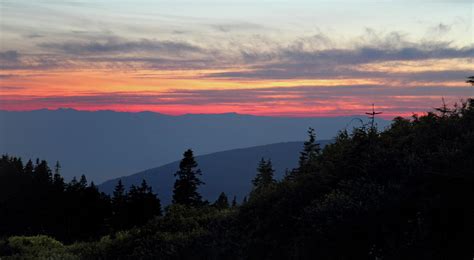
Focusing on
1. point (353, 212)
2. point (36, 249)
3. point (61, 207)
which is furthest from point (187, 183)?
point (353, 212)

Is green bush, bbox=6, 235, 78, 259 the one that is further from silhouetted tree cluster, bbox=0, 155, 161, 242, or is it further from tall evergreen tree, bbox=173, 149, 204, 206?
silhouetted tree cluster, bbox=0, 155, 161, 242

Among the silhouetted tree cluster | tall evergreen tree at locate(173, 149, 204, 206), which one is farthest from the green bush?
the silhouetted tree cluster

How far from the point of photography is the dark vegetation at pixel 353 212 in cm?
877

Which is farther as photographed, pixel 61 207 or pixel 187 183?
pixel 61 207

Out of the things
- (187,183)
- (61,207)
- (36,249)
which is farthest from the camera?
(61,207)

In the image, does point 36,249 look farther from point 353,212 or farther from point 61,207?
point 61,207

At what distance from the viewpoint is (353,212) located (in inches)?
382

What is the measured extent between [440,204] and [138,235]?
339 inches

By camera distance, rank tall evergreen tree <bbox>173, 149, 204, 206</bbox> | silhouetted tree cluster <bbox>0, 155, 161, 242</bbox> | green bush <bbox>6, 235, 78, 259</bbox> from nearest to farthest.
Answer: green bush <bbox>6, 235, 78, 259</bbox>
tall evergreen tree <bbox>173, 149, 204, 206</bbox>
silhouetted tree cluster <bbox>0, 155, 161, 242</bbox>

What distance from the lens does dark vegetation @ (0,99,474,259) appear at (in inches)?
345

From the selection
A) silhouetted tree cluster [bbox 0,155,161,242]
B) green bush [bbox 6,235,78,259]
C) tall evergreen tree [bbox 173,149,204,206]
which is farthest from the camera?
silhouetted tree cluster [bbox 0,155,161,242]

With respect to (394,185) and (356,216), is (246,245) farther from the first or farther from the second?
(394,185)

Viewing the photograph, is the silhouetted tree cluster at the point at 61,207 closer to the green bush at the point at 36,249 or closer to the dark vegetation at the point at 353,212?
the green bush at the point at 36,249

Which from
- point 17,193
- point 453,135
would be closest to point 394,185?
point 453,135
